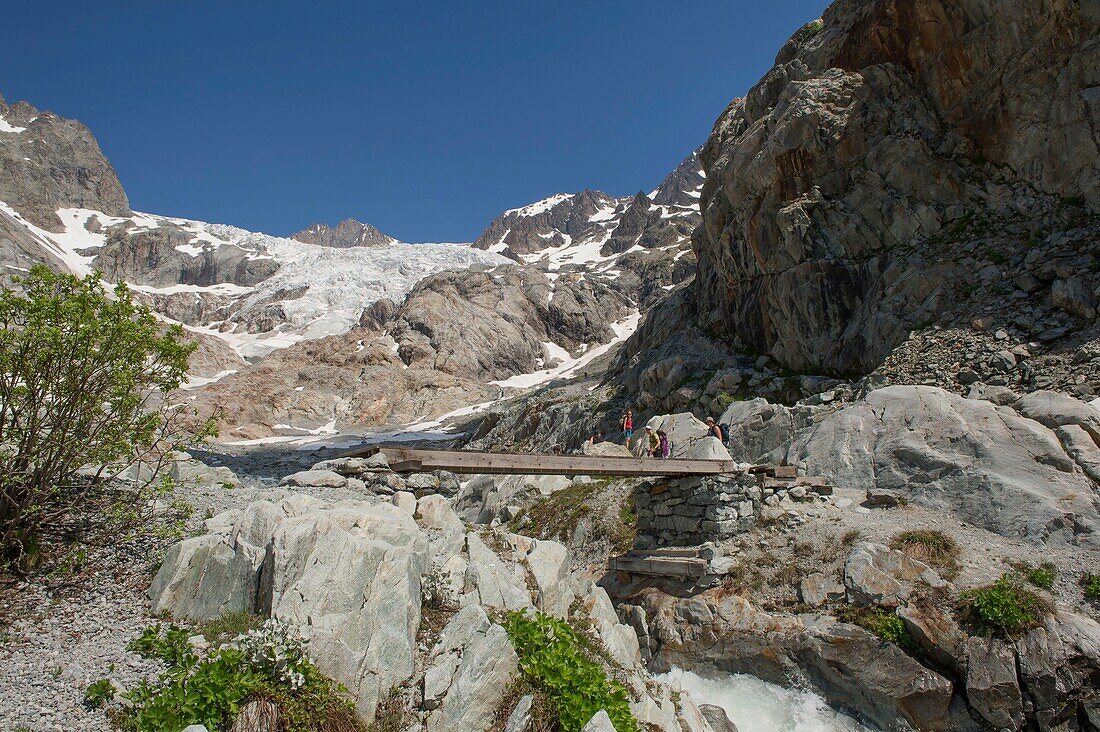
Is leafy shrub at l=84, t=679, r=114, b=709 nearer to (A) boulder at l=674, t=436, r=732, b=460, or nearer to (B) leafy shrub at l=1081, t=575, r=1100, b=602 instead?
(A) boulder at l=674, t=436, r=732, b=460

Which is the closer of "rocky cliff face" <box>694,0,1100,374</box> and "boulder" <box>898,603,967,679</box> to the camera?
"boulder" <box>898,603,967,679</box>

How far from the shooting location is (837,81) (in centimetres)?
3400

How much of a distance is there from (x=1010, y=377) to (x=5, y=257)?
5951 inches

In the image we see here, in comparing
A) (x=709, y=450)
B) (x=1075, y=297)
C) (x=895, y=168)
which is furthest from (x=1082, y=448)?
(x=895, y=168)

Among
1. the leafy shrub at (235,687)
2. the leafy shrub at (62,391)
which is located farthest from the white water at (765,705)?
the leafy shrub at (62,391)

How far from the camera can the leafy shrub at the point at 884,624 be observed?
36.7 ft

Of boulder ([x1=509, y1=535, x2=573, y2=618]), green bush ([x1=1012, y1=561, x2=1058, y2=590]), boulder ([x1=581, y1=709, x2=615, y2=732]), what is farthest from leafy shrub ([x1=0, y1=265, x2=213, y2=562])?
green bush ([x1=1012, y1=561, x2=1058, y2=590])

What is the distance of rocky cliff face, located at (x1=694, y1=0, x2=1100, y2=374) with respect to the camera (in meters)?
25.0

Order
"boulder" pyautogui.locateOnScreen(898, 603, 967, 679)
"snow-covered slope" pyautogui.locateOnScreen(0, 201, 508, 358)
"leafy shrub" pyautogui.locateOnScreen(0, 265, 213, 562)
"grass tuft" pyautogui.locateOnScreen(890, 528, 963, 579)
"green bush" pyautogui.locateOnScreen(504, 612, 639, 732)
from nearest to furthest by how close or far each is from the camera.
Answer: "green bush" pyautogui.locateOnScreen(504, 612, 639, 732), "leafy shrub" pyautogui.locateOnScreen(0, 265, 213, 562), "boulder" pyautogui.locateOnScreen(898, 603, 967, 679), "grass tuft" pyautogui.locateOnScreen(890, 528, 963, 579), "snow-covered slope" pyautogui.locateOnScreen(0, 201, 508, 358)

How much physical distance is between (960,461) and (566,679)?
13.5m

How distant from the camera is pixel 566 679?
304 inches

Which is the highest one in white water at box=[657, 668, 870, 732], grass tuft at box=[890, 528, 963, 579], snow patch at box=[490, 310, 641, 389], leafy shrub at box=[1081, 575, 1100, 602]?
snow patch at box=[490, 310, 641, 389]

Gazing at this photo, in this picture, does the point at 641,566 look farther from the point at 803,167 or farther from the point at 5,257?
the point at 5,257

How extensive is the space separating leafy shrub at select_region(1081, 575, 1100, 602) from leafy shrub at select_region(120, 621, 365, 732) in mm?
13654
